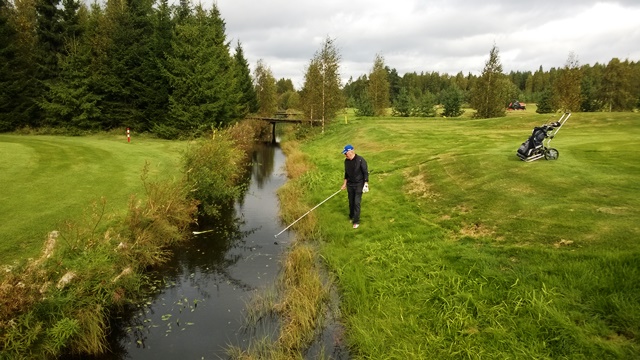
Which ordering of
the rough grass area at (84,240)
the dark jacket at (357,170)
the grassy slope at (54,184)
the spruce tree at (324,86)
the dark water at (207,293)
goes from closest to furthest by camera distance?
the rough grass area at (84,240)
the dark water at (207,293)
the grassy slope at (54,184)
the dark jacket at (357,170)
the spruce tree at (324,86)

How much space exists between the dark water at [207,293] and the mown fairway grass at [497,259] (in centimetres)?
240

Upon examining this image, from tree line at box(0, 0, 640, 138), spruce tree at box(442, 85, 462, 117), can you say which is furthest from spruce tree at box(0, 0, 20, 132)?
spruce tree at box(442, 85, 462, 117)

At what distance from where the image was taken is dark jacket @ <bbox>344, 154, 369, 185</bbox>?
39.8 ft

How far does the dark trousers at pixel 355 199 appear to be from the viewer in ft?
41.2

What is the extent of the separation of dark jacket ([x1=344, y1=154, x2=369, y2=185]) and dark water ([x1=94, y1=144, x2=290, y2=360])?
11.7ft

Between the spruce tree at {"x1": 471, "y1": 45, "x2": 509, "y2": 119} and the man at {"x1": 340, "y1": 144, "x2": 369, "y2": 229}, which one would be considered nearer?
the man at {"x1": 340, "y1": 144, "x2": 369, "y2": 229}

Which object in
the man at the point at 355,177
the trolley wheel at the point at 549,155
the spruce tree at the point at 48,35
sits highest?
the spruce tree at the point at 48,35

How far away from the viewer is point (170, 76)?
33.9m

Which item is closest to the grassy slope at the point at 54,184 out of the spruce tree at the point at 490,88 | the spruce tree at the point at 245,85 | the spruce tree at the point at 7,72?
the spruce tree at the point at 7,72

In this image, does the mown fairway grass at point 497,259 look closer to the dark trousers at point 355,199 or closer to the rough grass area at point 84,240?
the dark trousers at point 355,199

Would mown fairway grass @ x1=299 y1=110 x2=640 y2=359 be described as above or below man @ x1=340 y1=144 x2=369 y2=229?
below

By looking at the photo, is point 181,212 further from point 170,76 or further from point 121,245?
point 170,76

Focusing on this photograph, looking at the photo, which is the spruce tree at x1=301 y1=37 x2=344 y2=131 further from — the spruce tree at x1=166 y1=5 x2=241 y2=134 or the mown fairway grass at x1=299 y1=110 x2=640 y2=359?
the mown fairway grass at x1=299 y1=110 x2=640 y2=359

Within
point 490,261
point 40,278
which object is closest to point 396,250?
point 490,261
